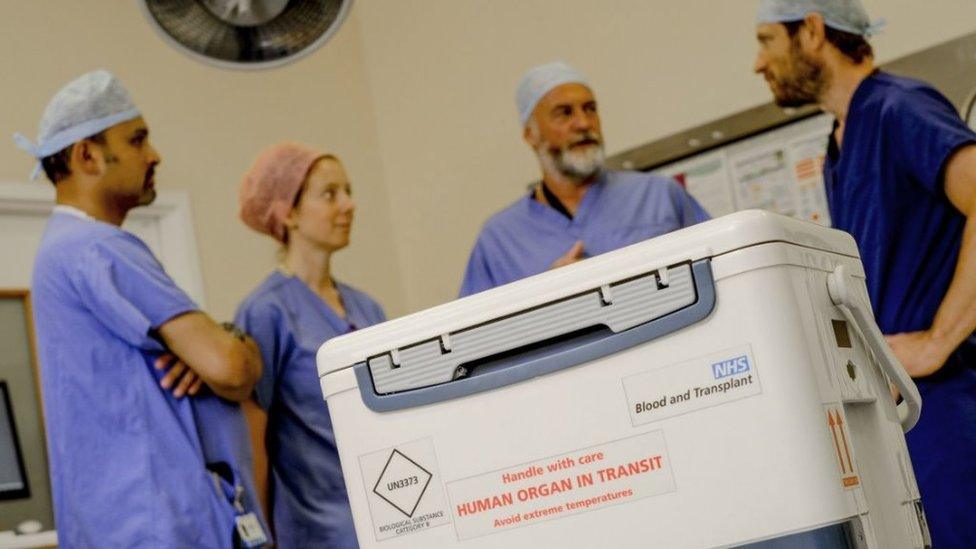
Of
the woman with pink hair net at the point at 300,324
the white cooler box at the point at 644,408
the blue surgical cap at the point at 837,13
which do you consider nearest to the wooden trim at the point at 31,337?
the woman with pink hair net at the point at 300,324

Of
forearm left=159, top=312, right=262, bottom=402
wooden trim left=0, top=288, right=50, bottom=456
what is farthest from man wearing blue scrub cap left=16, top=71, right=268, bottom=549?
wooden trim left=0, top=288, right=50, bottom=456

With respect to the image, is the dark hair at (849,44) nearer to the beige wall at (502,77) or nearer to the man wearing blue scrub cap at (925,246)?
the man wearing blue scrub cap at (925,246)

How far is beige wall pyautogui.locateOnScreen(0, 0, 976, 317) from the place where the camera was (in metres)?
3.08

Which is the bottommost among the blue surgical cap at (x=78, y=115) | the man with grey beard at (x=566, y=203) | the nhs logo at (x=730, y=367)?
the nhs logo at (x=730, y=367)

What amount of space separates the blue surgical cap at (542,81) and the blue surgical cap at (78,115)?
0.88m

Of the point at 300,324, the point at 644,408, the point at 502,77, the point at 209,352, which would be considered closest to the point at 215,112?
the point at 502,77

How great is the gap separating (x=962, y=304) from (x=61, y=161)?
5.07ft

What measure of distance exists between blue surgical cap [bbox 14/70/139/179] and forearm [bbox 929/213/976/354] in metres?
1.45

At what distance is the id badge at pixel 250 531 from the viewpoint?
1931 millimetres

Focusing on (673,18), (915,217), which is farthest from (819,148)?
(915,217)

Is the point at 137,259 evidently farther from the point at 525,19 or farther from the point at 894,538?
the point at 525,19

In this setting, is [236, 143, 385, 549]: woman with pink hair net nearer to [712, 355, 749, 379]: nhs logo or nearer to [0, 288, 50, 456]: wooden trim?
[0, 288, 50, 456]: wooden trim

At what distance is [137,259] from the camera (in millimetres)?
→ 2025

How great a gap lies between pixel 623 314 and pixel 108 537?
117 cm
